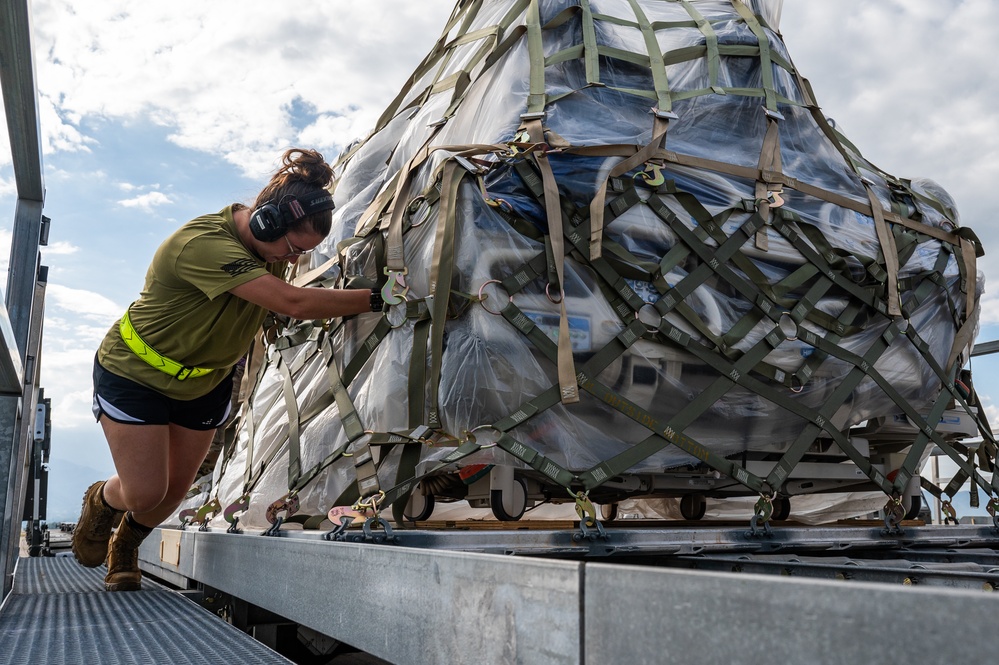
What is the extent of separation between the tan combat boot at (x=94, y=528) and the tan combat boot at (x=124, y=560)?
52 mm

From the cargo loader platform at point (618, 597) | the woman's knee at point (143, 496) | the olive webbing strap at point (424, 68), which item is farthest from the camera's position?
the olive webbing strap at point (424, 68)

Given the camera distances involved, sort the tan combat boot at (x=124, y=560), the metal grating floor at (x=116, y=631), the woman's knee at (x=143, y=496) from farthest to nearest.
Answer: the tan combat boot at (x=124, y=560), the woman's knee at (x=143, y=496), the metal grating floor at (x=116, y=631)

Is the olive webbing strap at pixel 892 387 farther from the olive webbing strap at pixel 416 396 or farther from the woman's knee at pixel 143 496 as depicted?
the woman's knee at pixel 143 496

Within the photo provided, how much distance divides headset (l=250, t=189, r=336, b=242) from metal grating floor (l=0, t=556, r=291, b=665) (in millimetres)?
1322

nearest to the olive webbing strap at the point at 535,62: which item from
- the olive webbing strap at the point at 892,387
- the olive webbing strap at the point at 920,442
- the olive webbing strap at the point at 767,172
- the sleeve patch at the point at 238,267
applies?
the olive webbing strap at the point at 767,172

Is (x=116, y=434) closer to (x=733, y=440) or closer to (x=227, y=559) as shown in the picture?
(x=227, y=559)

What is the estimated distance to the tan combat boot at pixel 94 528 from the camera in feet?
11.9

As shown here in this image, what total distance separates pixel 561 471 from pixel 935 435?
6.03 feet

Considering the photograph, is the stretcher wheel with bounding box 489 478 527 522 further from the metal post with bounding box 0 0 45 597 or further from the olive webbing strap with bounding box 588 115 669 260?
the metal post with bounding box 0 0 45 597

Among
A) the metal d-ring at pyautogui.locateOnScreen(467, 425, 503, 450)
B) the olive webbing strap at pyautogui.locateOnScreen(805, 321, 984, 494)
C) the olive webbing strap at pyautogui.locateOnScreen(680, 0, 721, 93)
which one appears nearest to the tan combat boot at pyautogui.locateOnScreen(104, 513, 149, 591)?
the metal d-ring at pyautogui.locateOnScreen(467, 425, 503, 450)

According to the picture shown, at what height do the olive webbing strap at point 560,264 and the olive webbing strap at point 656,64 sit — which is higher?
the olive webbing strap at point 656,64

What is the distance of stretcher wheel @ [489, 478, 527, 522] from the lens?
278cm

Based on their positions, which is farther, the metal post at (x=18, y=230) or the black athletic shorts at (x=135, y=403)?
the black athletic shorts at (x=135, y=403)

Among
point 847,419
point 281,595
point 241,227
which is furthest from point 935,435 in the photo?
point 241,227
